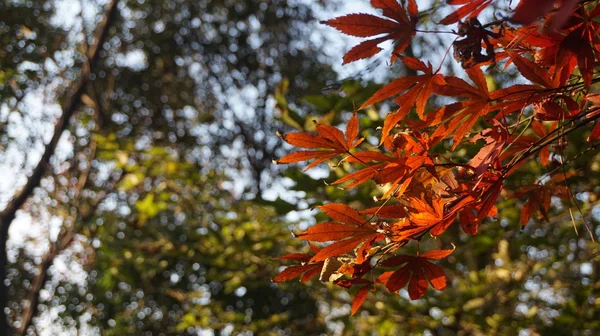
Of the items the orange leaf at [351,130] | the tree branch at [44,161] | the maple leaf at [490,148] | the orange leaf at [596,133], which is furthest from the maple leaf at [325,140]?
the tree branch at [44,161]

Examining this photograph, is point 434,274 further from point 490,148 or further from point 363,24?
point 363,24

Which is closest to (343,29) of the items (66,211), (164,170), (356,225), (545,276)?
(356,225)

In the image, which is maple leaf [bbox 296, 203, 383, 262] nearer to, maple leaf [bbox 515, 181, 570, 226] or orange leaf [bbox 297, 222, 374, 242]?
orange leaf [bbox 297, 222, 374, 242]

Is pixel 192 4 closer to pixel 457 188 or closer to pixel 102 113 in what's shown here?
pixel 102 113

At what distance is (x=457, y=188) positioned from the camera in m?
0.56

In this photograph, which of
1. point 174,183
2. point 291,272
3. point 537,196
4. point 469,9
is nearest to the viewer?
point 469,9

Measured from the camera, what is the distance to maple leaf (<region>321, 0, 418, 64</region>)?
523 mm

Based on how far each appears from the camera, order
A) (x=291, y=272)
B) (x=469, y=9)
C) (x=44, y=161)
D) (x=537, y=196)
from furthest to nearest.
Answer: (x=44, y=161)
(x=537, y=196)
(x=291, y=272)
(x=469, y=9)

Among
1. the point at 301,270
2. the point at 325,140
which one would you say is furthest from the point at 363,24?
the point at 301,270

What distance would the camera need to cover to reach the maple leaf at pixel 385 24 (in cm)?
52

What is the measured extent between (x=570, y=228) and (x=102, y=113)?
3911 mm

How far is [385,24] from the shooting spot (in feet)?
1.75

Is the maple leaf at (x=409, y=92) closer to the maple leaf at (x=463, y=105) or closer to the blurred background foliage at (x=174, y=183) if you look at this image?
the maple leaf at (x=463, y=105)

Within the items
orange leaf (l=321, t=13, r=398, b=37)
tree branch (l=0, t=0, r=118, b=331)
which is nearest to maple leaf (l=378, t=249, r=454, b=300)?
orange leaf (l=321, t=13, r=398, b=37)
